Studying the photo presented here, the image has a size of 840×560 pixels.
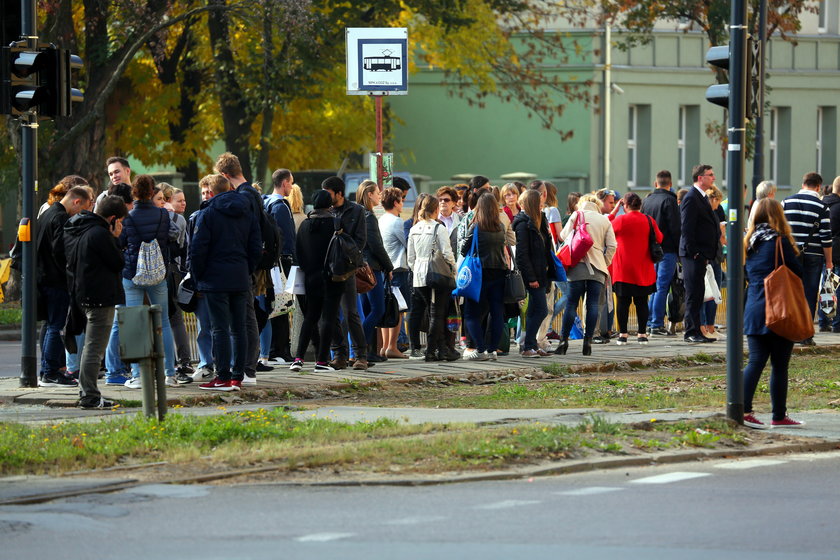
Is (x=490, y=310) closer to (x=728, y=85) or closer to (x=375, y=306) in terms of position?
(x=375, y=306)

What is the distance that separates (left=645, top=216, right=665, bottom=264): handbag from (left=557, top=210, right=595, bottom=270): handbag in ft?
4.76

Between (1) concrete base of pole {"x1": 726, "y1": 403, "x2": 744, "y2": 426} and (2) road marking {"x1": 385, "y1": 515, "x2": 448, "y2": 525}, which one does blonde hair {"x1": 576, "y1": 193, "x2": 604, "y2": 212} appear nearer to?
(1) concrete base of pole {"x1": 726, "y1": 403, "x2": 744, "y2": 426}

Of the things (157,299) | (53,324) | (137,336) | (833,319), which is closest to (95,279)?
(157,299)

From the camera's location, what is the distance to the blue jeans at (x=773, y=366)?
38.9ft

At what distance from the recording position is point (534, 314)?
17.4 meters

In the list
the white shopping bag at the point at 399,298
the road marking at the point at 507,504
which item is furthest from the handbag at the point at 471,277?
the road marking at the point at 507,504

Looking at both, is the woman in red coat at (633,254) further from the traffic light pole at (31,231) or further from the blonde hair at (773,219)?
the traffic light pole at (31,231)

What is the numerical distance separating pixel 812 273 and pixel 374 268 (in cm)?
583

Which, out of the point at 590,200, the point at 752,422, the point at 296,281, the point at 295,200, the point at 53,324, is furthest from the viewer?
the point at 590,200

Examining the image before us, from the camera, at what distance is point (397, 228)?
17078mm

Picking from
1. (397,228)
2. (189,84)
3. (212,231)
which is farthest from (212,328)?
(189,84)

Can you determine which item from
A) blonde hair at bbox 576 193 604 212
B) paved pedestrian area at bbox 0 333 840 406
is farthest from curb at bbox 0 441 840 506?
blonde hair at bbox 576 193 604 212

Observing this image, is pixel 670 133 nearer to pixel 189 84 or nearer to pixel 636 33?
pixel 636 33

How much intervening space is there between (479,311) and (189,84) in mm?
23802
